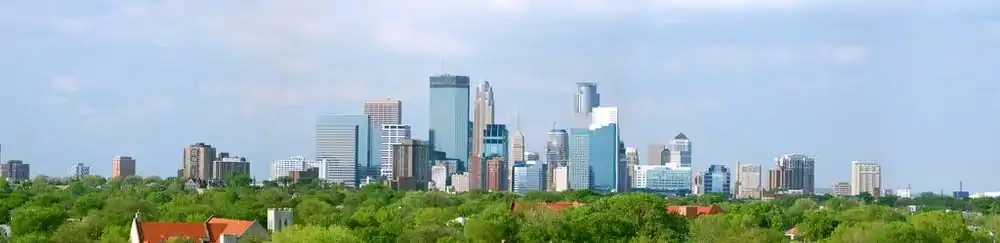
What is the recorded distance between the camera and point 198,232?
170 feet

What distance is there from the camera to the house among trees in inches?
1989

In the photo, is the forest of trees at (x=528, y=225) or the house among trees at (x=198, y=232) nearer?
the house among trees at (x=198, y=232)

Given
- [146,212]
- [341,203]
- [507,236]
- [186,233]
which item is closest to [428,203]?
[341,203]

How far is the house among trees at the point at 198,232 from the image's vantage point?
50.5 metres

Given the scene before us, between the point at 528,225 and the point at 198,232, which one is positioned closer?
the point at 198,232

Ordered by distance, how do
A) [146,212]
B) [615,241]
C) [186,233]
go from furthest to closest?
[146,212], [615,241], [186,233]

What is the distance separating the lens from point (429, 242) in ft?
176

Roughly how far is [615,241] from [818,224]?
1480 cm

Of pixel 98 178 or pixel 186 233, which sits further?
pixel 98 178

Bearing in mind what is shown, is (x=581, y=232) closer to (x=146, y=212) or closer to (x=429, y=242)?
(x=429, y=242)

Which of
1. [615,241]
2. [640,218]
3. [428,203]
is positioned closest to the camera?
[615,241]

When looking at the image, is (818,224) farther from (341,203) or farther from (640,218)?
(341,203)

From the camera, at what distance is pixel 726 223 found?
68188 mm

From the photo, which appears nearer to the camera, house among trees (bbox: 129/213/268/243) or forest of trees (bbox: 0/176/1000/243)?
house among trees (bbox: 129/213/268/243)
